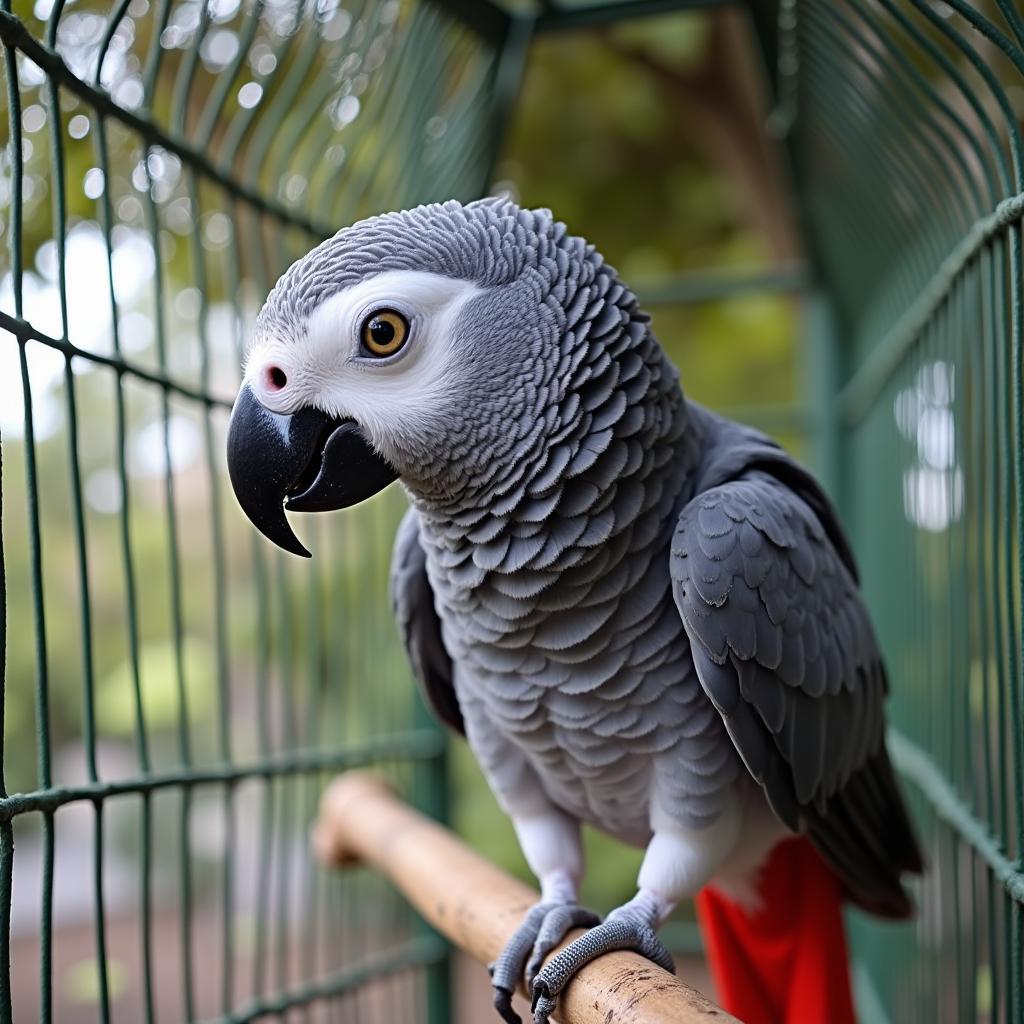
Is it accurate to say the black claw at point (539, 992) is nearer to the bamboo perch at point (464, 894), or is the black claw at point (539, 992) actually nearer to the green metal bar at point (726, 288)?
the bamboo perch at point (464, 894)

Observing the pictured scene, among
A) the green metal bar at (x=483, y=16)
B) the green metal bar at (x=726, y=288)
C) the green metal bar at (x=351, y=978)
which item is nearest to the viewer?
the green metal bar at (x=351, y=978)

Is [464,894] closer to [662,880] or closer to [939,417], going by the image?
[662,880]

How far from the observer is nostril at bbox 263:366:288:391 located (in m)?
0.81

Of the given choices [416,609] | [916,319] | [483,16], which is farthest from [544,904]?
[483,16]

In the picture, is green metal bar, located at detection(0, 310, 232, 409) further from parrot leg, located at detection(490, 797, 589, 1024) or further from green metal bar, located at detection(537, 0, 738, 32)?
green metal bar, located at detection(537, 0, 738, 32)

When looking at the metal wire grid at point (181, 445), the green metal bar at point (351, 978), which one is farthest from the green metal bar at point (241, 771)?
the green metal bar at point (351, 978)

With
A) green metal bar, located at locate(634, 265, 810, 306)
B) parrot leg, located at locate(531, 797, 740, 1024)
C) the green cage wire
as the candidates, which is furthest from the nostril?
green metal bar, located at locate(634, 265, 810, 306)

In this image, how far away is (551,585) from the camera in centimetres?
90

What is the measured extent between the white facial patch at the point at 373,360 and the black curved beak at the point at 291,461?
0.04 ft

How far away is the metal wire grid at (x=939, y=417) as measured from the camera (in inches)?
32.2

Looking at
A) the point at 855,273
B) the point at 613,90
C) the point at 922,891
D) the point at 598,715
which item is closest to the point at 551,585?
the point at 598,715

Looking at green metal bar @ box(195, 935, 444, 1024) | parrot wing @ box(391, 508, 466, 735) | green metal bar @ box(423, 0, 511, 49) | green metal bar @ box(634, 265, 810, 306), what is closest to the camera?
parrot wing @ box(391, 508, 466, 735)

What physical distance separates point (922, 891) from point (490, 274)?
3.58ft

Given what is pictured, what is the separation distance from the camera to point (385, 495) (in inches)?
71.7
